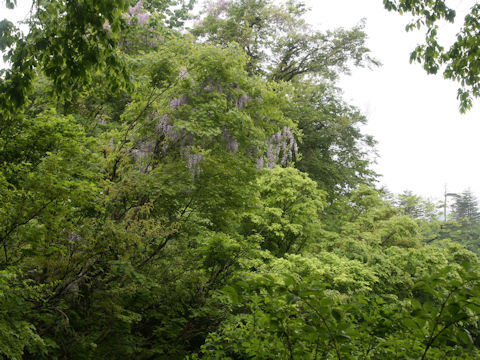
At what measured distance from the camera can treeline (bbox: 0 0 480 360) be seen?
7.34ft

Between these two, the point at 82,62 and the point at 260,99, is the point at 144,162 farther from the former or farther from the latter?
the point at 82,62

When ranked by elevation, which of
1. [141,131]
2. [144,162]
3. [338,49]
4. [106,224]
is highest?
[338,49]

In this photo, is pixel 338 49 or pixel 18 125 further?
pixel 338 49

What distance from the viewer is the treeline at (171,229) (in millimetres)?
2236

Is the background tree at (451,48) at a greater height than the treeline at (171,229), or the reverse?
the background tree at (451,48)

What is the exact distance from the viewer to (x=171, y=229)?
6.07 metres

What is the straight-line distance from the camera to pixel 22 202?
12.8ft

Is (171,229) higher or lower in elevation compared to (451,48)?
lower

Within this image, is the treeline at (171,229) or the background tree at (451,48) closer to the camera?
the treeline at (171,229)

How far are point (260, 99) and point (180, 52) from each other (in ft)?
6.26

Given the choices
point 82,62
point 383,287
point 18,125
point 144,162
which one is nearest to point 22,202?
point 18,125

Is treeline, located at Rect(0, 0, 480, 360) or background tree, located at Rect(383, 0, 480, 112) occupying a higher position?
background tree, located at Rect(383, 0, 480, 112)

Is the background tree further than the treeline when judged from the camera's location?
Yes

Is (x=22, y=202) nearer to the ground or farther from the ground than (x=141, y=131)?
nearer to the ground
